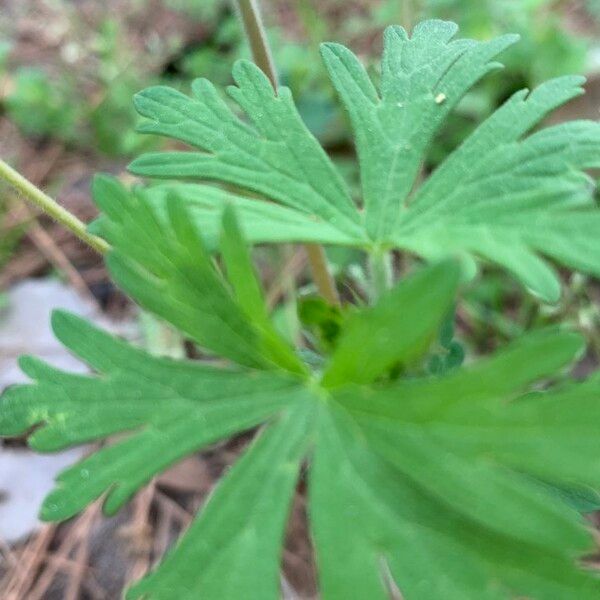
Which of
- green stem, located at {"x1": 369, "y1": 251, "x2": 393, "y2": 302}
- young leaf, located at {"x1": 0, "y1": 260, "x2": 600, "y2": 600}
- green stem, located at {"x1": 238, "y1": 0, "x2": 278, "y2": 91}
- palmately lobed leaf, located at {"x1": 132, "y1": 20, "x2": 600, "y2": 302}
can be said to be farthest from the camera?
green stem, located at {"x1": 238, "y1": 0, "x2": 278, "y2": 91}

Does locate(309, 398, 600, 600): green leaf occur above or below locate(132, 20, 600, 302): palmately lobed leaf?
below

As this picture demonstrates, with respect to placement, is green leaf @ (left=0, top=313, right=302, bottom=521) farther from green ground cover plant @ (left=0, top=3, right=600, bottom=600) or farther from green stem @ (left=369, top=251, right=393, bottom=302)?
green stem @ (left=369, top=251, right=393, bottom=302)

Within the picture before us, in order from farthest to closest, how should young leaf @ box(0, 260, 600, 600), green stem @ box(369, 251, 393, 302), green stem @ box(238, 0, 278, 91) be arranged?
green stem @ box(238, 0, 278, 91) → green stem @ box(369, 251, 393, 302) → young leaf @ box(0, 260, 600, 600)

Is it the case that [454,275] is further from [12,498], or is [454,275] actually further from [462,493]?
[12,498]

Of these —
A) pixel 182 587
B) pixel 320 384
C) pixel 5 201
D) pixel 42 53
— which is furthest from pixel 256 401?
pixel 42 53

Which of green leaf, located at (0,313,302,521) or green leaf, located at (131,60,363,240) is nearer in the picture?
green leaf, located at (0,313,302,521)

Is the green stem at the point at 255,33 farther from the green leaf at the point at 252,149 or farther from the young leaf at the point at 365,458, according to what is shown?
the young leaf at the point at 365,458

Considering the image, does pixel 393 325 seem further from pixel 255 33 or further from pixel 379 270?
pixel 255 33

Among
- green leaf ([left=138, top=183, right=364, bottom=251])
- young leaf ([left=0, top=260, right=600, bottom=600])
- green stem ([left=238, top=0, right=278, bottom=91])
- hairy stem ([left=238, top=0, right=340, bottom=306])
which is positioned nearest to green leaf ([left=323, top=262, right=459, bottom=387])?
young leaf ([left=0, top=260, right=600, bottom=600])
